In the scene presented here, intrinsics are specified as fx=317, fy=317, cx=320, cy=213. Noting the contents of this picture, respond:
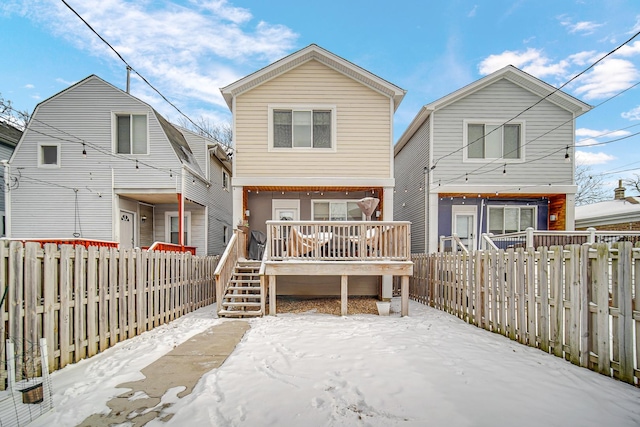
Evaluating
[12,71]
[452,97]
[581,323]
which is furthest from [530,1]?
[12,71]

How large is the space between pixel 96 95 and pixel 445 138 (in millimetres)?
11963

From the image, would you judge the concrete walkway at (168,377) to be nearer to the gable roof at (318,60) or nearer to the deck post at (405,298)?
the deck post at (405,298)

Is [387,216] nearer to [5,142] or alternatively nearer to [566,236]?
[566,236]

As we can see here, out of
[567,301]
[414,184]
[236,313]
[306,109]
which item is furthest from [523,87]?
[236,313]

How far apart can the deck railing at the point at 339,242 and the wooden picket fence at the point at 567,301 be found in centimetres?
145

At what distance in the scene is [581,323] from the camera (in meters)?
3.56

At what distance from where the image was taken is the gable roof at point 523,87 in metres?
10.4

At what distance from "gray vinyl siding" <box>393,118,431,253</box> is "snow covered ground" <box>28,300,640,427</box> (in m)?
7.10

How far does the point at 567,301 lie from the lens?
3.77 m

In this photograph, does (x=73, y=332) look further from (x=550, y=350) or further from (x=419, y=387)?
(x=550, y=350)

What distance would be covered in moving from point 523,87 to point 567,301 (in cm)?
960

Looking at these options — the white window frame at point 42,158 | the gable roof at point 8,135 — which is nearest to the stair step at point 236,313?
the white window frame at point 42,158

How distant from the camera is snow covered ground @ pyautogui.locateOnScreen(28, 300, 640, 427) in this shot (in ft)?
8.38

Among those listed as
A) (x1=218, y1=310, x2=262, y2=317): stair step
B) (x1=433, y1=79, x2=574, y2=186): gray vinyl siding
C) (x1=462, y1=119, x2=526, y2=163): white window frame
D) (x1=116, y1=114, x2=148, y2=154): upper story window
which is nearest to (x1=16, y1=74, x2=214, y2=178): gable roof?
(x1=116, y1=114, x2=148, y2=154): upper story window
